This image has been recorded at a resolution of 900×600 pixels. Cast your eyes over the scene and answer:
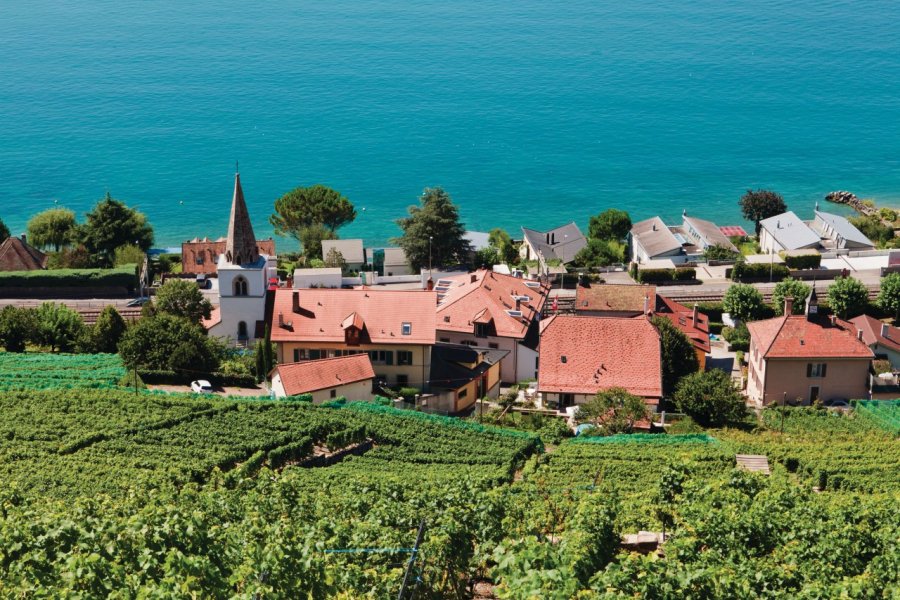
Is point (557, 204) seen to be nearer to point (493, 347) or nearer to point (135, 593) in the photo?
point (493, 347)

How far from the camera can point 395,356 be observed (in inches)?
2790

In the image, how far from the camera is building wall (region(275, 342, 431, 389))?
70438mm

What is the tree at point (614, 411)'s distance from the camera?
6238 centimetres

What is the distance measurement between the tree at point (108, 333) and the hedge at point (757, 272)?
54363 mm

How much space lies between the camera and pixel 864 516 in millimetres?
40469

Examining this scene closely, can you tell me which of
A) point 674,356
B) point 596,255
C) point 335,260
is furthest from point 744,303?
point 335,260

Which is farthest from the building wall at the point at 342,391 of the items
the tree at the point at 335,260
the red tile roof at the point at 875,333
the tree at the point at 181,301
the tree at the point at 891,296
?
the tree at the point at 891,296

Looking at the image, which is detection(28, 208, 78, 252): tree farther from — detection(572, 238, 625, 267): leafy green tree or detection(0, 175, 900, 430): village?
detection(572, 238, 625, 267): leafy green tree

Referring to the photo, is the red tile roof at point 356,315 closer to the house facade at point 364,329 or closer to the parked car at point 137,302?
the house facade at point 364,329

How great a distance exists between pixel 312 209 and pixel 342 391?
2109 inches

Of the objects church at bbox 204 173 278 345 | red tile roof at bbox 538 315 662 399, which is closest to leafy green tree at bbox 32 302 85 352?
church at bbox 204 173 278 345

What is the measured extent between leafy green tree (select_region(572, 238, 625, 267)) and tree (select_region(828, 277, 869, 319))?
964 inches

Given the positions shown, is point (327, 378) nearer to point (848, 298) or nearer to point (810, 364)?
point (810, 364)

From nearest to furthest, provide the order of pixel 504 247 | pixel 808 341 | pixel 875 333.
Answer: pixel 808 341 → pixel 875 333 → pixel 504 247
